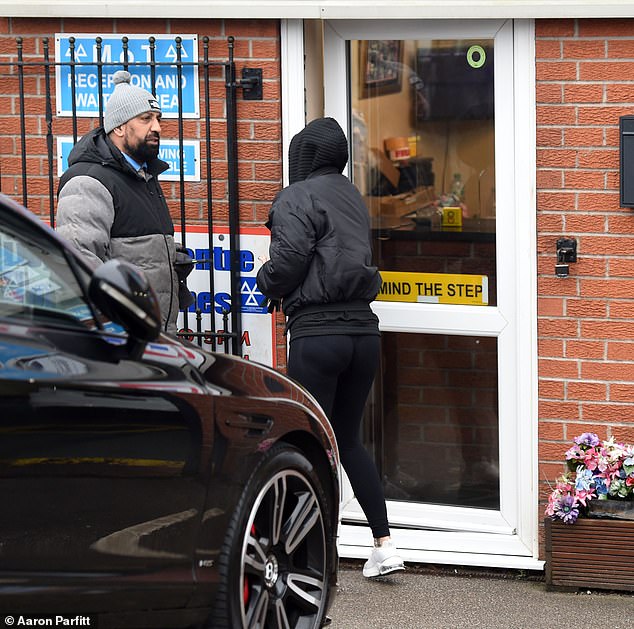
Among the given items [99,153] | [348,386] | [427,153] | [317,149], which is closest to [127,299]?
[99,153]

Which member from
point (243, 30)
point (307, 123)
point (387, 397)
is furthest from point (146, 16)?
point (387, 397)

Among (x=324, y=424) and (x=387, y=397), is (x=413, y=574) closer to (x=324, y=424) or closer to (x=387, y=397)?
(x=387, y=397)

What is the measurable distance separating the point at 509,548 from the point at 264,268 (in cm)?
175

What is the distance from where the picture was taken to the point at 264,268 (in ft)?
18.4

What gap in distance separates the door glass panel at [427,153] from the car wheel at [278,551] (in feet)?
6.25

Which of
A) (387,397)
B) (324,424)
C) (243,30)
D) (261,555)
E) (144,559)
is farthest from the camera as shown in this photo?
(387,397)

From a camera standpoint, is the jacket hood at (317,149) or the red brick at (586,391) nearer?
the jacket hood at (317,149)

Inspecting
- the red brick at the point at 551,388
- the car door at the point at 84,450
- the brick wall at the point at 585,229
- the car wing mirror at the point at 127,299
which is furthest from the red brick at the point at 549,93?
the car wing mirror at the point at 127,299

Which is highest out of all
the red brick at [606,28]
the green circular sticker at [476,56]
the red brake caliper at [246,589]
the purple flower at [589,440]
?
the red brick at [606,28]

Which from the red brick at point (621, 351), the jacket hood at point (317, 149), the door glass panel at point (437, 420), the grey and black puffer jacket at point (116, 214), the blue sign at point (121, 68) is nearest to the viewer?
the grey and black puffer jacket at point (116, 214)

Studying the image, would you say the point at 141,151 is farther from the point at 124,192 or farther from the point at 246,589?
the point at 246,589

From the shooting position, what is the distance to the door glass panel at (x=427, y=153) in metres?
6.22

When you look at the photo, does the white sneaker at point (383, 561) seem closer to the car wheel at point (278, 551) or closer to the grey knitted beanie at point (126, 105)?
the car wheel at point (278, 551)

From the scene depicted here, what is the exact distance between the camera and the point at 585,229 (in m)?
5.92
